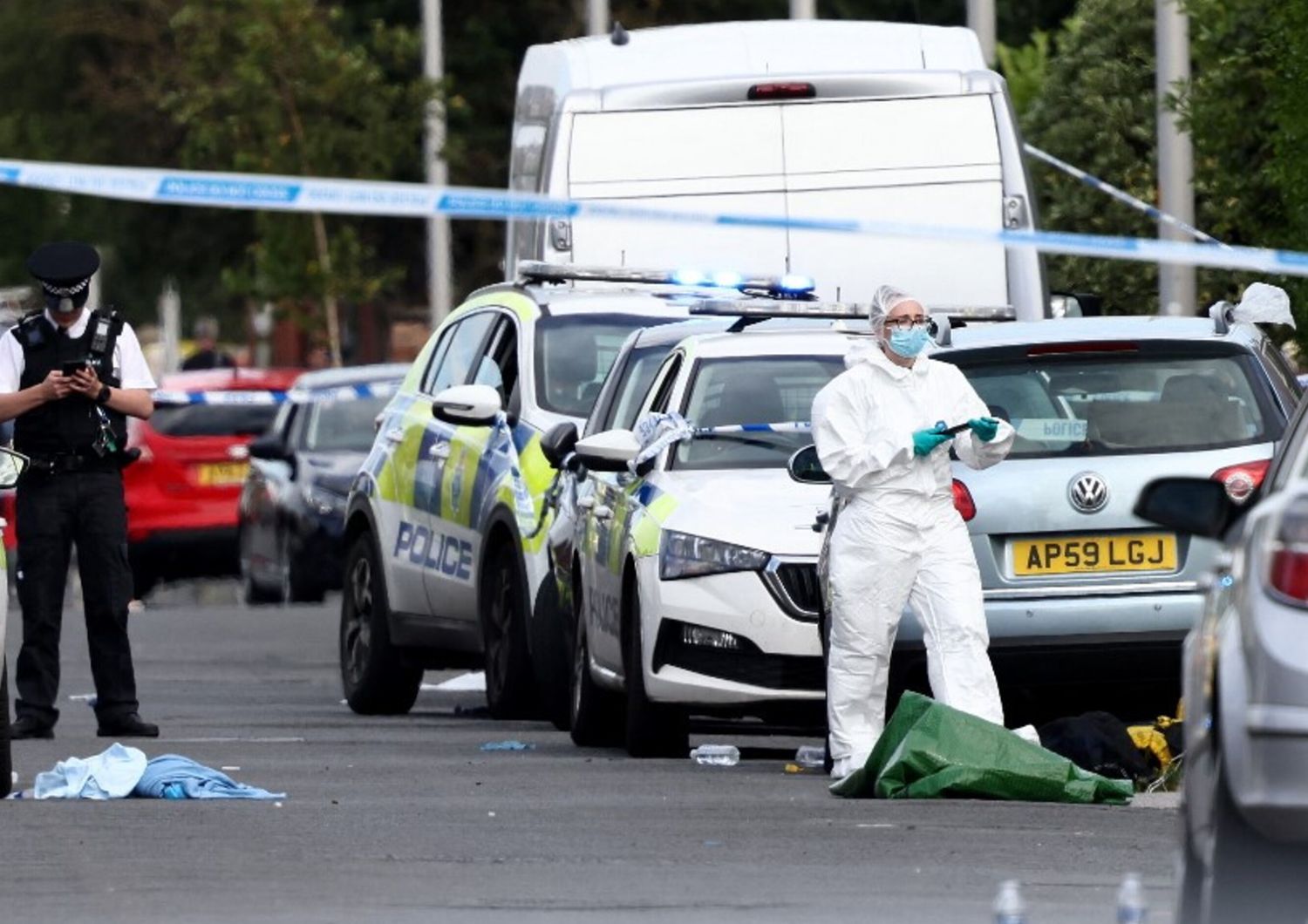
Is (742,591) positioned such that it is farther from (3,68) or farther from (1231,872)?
(3,68)

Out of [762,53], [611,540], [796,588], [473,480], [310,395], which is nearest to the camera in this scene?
[796,588]

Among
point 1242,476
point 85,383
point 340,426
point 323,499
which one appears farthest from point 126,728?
point 340,426

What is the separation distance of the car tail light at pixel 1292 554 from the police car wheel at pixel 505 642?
8641 millimetres

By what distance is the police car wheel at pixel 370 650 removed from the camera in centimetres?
1727

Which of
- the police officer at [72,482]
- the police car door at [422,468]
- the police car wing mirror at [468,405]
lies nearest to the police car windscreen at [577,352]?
the police car wing mirror at [468,405]

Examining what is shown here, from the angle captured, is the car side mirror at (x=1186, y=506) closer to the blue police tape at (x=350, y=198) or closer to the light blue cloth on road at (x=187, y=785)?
the blue police tape at (x=350, y=198)

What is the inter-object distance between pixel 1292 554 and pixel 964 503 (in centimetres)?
552

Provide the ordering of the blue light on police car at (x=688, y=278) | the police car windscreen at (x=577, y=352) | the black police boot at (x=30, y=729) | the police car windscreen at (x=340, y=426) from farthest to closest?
the police car windscreen at (x=340, y=426) → the blue light on police car at (x=688, y=278) → the police car windscreen at (x=577, y=352) → the black police boot at (x=30, y=729)

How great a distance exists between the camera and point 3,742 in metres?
11.9

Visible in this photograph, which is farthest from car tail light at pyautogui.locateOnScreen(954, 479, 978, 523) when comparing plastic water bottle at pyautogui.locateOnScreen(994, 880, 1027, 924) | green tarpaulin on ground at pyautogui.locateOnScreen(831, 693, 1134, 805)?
plastic water bottle at pyautogui.locateOnScreen(994, 880, 1027, 924)

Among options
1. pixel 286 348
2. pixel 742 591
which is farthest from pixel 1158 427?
pixel 286 348

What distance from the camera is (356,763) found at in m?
13.7

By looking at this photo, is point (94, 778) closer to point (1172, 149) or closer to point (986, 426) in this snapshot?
point (986, 426)

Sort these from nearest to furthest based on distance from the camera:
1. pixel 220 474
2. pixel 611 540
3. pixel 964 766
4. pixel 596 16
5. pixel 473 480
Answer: pixel 964 766
pixel 611 540
pixel 473 480
pixel 220 474
pixel 596 16
